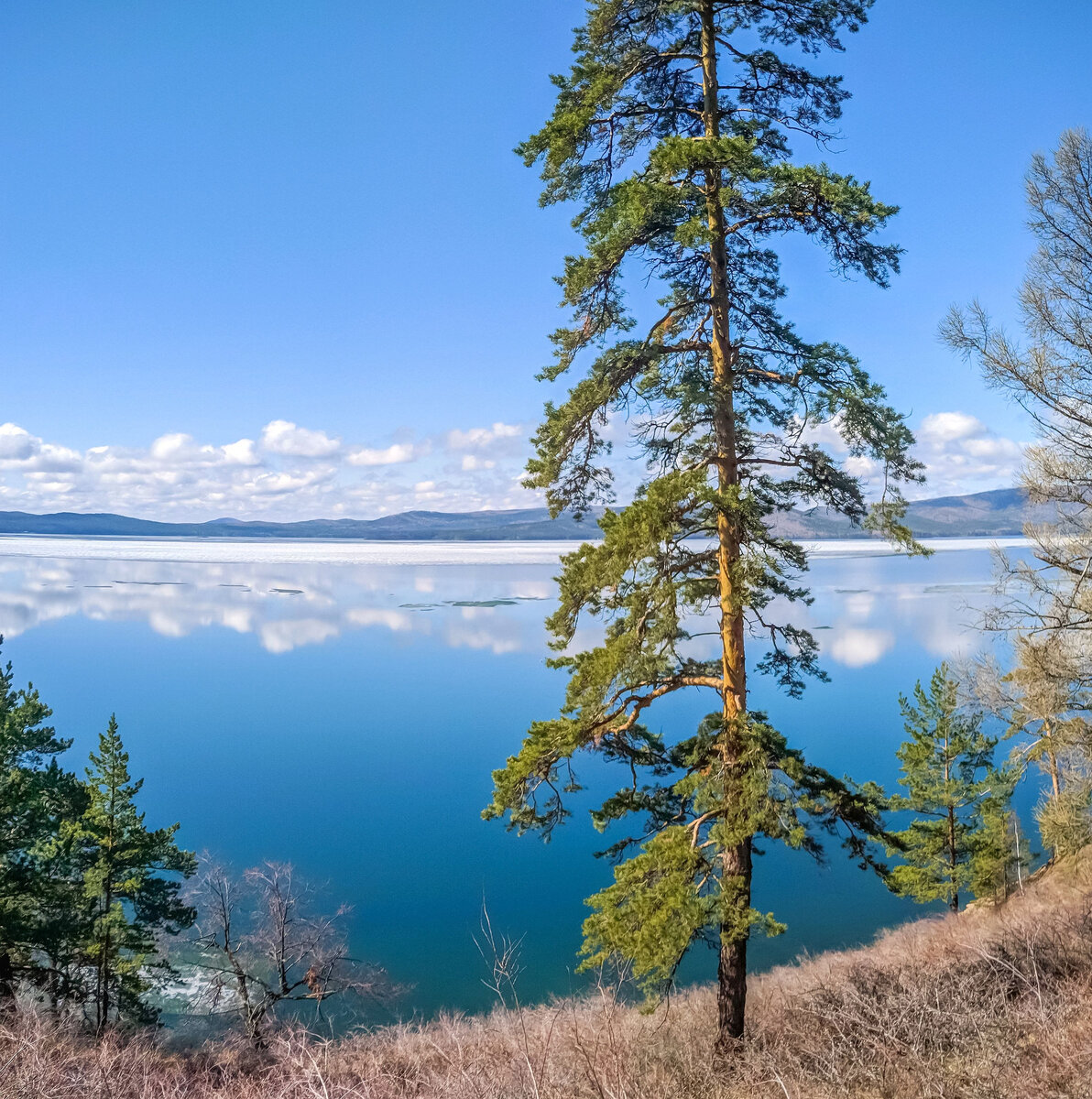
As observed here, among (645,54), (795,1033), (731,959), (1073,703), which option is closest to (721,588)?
(731,959)

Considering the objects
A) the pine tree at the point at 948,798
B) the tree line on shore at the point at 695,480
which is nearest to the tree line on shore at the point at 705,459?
the tree line on shore at the point at 695,480

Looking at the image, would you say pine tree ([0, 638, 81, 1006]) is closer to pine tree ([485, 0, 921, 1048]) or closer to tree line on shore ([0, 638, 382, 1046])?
tree line on shore ([0, 638, 382, 1046])

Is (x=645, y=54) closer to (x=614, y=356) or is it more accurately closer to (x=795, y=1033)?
(x=614, y=356)

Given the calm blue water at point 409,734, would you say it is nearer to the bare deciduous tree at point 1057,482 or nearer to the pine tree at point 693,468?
the bare deciduous tree at point 1057,482

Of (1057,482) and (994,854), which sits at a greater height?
(1057,482)

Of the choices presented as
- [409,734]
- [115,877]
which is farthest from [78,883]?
[409,734]

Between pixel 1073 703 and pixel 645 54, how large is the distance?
10987 millimetres

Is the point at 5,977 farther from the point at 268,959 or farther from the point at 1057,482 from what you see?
the point at 1057,482

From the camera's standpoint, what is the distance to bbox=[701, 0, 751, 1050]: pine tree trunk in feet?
23.1

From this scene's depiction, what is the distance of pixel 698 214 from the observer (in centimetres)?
732

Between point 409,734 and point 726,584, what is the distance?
42.6 m

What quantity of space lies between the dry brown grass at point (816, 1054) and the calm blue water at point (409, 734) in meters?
6.54

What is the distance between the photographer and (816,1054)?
6352 mm

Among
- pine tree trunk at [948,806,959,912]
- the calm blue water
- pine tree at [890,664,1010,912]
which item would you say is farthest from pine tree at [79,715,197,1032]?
pine tree trunk at [948,806,959,912]
